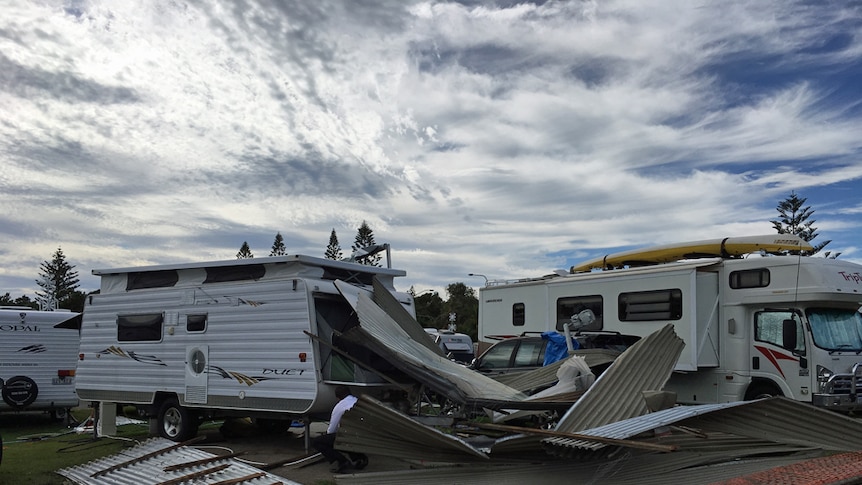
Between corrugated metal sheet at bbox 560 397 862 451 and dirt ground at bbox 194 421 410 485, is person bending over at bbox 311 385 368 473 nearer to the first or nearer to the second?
dirt ground at bbox 194 421 410 485

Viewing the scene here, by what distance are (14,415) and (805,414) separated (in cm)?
1624

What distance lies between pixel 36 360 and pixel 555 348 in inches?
404

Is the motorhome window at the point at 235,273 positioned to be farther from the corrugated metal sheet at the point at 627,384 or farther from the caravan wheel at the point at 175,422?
the corrugated metal sheet at the point at 627,384

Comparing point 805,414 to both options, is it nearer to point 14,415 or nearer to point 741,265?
point 741,265

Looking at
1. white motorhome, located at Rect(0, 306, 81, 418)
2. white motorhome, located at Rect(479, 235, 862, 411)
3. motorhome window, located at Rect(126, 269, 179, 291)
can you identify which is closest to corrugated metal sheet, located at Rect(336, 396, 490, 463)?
motorhome window, located at Rect(126, 269, 179, 291)

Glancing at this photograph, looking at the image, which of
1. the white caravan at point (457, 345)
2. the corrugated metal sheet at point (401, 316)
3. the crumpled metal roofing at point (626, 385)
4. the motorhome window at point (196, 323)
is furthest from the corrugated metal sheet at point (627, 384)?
the white caravan at point (457, 345)

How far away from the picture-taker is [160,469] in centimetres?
863

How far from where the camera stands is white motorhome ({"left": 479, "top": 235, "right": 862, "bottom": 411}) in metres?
11.2

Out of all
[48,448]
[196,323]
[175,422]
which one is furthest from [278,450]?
[48,448]

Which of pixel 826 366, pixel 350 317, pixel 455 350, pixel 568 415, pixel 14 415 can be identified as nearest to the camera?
pixel 568 415

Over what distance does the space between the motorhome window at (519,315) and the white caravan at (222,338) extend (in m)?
4.93

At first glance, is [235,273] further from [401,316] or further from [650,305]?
[650,305]

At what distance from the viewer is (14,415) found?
16422mm

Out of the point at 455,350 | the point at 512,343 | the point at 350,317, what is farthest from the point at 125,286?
the point at 455,350
